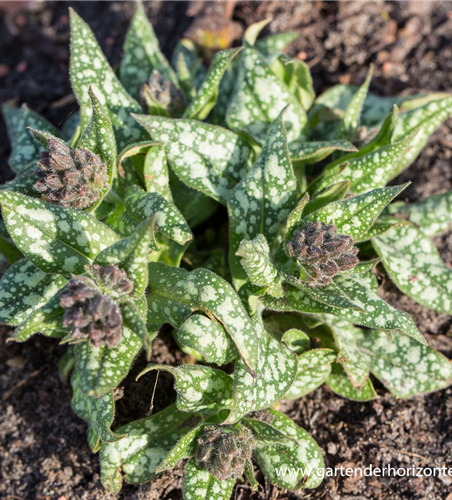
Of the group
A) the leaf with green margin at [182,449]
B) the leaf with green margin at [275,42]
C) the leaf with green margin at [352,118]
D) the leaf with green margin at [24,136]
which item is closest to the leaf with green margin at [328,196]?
the leaf with green margin at [352,118]

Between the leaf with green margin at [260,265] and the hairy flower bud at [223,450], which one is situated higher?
the leaf with green margin at [260,265]

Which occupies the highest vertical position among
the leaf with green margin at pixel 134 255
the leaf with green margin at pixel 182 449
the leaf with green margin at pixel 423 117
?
the leaf with green margin at pixel 134 255

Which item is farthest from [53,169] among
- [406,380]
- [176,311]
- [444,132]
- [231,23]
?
[444,132]

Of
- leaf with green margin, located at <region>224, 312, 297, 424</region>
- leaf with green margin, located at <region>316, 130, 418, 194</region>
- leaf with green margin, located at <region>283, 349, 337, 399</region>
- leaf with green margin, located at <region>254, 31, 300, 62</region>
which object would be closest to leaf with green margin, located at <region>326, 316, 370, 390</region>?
leaf with green margin, located at <region>283, 349, 337, 399</region>

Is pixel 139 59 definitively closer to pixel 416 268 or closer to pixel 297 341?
pixel 297 341

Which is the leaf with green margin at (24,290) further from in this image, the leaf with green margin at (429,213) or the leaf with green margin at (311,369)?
the leaf with green margin at (429,213)

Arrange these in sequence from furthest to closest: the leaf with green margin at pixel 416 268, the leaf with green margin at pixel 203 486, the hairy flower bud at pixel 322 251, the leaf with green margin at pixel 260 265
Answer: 1. the leaf with green margin at pixel 416 268
2. the leaf with green margin at pixel 203 486
3. the hairy flower bud at pixel 322 251
4. the leaf with green margin at pixel 260 265
